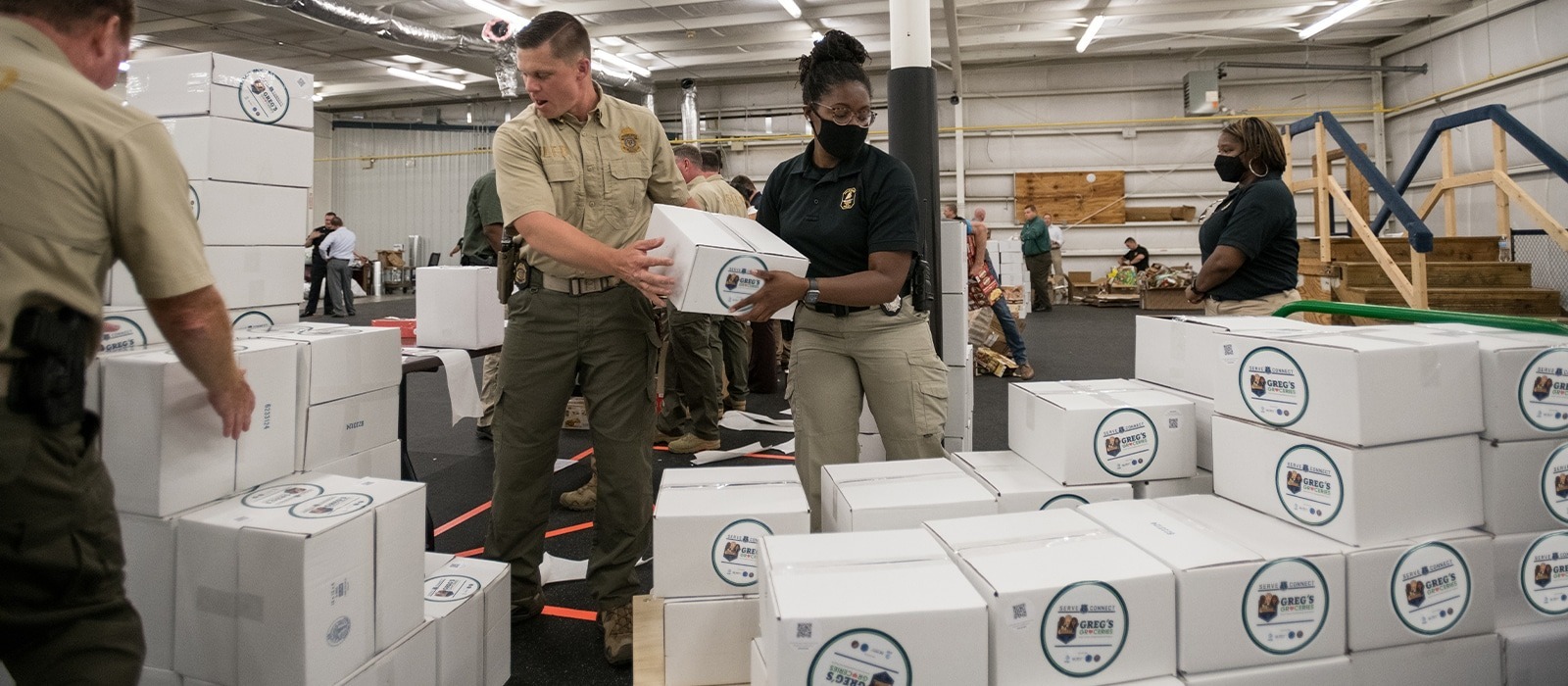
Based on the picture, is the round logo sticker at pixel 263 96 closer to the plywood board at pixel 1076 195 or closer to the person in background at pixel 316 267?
the person in background at pixel 316 267

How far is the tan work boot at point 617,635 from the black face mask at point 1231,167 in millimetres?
2297

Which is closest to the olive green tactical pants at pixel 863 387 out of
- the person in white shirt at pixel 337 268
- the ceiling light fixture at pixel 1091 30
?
the ceiling light fixture at pixel 1091 30

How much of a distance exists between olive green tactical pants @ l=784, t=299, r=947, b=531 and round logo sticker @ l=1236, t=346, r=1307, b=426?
707 mm

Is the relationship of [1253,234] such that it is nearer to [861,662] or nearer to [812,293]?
[812,293]

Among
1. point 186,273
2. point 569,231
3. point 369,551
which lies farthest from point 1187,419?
point 186,273

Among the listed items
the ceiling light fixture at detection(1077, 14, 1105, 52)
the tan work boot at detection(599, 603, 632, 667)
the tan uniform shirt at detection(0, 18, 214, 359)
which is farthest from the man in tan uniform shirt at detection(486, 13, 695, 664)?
the ceiling light fixture at detection(1077, 14, 1105, 52)

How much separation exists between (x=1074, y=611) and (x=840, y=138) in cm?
122

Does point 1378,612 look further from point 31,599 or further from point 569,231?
point 31,599

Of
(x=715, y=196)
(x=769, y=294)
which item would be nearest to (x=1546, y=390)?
(x=769, y=294)

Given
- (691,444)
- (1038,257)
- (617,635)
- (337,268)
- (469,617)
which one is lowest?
(617,635)

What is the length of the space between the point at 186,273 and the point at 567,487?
7.78 feet

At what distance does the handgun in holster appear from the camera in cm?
89

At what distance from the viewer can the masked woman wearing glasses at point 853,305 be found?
1858 millimetres

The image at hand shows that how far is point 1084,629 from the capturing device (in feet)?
3.42
